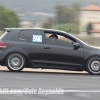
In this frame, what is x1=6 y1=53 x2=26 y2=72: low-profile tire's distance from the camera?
16.3 m

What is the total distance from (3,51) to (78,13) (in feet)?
464

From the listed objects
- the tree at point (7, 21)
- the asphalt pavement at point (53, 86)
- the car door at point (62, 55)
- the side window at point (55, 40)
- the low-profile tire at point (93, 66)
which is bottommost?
the asphalt pavement at point (53, 86)

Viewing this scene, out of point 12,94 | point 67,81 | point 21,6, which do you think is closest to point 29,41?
point 67,81

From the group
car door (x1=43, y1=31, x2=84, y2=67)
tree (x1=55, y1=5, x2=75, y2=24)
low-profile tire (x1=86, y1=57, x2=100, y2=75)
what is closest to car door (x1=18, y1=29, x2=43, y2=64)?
car door (x1=43, y1=31, x2=84, y2=67)

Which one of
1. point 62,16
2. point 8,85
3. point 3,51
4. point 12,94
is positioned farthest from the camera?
point 62,16

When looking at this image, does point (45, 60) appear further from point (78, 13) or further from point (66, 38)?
point (78, 13)

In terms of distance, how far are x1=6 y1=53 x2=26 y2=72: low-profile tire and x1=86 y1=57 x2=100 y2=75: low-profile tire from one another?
2116mm

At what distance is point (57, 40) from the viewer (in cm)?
1656

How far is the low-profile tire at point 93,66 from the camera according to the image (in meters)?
16.5

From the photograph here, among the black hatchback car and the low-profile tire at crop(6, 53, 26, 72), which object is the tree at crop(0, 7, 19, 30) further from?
the low-profile tire at crop(6, 53, 26, 72)

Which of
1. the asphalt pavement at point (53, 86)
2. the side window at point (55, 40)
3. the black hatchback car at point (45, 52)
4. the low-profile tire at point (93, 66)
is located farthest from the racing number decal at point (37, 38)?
the low-profile tire at point (93, 66)

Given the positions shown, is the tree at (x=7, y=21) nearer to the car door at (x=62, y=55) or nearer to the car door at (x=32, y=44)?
the car door at (x=32, y=44)

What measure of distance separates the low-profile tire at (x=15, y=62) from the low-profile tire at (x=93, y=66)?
2.12 m

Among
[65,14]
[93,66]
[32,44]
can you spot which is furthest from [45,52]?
[65,14]
